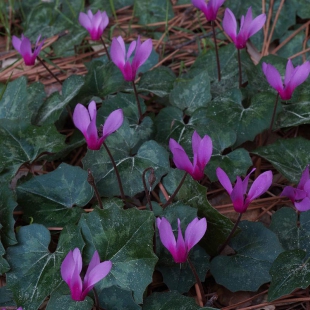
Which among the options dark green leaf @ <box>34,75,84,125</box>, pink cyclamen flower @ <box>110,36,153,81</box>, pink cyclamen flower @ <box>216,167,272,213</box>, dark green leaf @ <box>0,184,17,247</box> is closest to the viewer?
pink cyclamen flower @ <box>216,167,272,213</box>

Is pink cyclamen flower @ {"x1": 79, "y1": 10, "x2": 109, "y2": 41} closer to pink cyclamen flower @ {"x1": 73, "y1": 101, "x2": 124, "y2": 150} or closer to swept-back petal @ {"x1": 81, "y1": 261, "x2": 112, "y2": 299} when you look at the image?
pink cyclamen flower @ {"x1": 73, "y1": 101, "x2": 124, "y2": 150}

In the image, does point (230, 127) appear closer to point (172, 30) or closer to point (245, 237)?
point (245, 237)

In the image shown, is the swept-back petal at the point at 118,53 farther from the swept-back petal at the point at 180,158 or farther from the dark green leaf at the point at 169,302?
the dark green leaf at the point at 169,302

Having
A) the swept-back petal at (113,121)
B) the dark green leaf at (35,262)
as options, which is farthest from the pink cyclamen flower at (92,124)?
the dark green leaf at (35,262)

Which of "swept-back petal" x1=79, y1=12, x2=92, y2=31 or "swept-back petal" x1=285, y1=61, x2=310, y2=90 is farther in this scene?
"swept-back petal" x1=79, y1=12, x2=92, y2=31

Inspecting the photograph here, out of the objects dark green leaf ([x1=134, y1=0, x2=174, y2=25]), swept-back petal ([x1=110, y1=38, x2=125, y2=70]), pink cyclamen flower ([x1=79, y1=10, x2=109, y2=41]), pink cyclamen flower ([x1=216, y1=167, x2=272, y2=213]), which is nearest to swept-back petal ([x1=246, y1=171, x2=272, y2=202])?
pink cyclamen flower ([x1=216, y1=167, x2=272, y2=213])

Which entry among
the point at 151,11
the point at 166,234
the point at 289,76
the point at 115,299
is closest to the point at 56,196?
the point at 115,299
